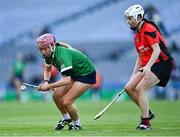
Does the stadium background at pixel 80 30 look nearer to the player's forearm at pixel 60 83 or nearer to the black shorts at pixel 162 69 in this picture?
the black shorts at pixel 162 69

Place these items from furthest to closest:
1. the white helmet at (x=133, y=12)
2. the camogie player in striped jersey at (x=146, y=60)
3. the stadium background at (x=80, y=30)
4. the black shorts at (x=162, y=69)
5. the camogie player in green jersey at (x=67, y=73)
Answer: the stadium background at (x=80, y=30)
the black shorts at (x=162, y=69)
the white helmet at (x=133, y=12)
the camogie player in striped jersey at (x=146, y=60)
the camogie player in green jersey at (x=67, y=73)

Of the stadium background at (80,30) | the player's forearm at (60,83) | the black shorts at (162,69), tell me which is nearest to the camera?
the player's forearm at (60,83)

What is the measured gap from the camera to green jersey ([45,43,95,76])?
44.8ft

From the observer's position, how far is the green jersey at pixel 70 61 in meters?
13.6

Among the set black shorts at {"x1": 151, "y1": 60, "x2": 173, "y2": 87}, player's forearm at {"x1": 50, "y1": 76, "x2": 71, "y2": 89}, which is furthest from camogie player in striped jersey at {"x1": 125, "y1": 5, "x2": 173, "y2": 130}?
player's forearm at {"x1": 50, "y1": 76, "x2": 71, "y2": 89}

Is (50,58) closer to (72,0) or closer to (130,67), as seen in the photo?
(130,67)

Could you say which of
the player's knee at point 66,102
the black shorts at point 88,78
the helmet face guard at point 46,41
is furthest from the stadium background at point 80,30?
the helmet face guard at point 46,41

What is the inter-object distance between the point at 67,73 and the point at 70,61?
277 millimetres

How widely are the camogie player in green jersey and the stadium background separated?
24.9m

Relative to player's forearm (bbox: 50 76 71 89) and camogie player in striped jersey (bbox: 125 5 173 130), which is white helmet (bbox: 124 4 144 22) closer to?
camogie player in striped jersey (bbox: 125 5 173 130)

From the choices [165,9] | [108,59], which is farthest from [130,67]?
[165,9]

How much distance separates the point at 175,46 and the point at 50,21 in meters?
8.09

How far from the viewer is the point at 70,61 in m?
13.8

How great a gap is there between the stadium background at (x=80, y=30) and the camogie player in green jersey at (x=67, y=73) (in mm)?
24884
